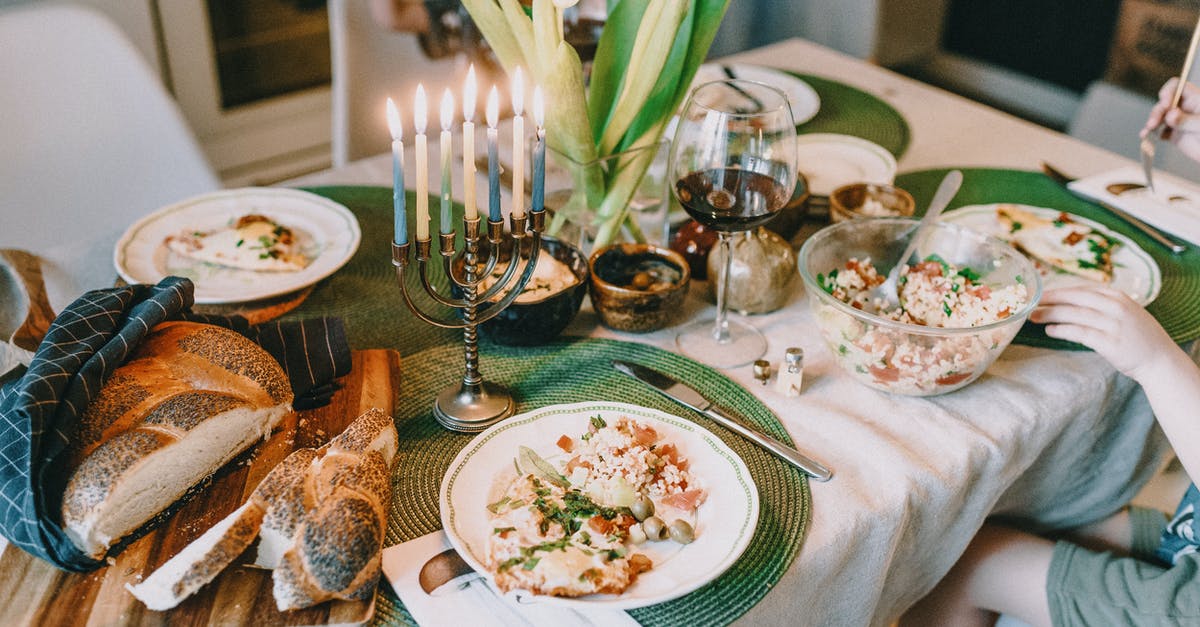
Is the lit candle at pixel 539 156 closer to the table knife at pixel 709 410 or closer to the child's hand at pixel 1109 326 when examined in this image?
the table knife at pixel 709 410

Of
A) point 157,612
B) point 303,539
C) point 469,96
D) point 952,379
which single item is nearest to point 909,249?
point 952,379

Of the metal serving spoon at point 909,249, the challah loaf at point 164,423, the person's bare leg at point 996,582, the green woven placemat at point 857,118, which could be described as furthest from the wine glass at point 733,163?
the green woven placemat at point 857,118

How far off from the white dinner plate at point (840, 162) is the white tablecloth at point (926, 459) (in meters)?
0.37

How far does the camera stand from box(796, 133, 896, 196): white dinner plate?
166cm

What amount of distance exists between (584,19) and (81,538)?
1.17 meters

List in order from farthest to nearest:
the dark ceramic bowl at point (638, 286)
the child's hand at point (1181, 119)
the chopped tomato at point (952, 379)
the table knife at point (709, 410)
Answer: the child's hand at point (1181, 119) → the dark ceramic bowl at point (638, 286) → the chopped tomato at point (952, 379) → the table knife at point (709, 410)

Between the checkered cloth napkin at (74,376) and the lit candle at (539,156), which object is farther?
the lit candle at (539,156)

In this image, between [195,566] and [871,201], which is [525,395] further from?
[871,201]

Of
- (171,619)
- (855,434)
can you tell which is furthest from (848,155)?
(171,619)

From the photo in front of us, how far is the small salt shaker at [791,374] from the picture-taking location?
115cm

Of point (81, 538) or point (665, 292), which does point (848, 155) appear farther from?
point (81, 538)

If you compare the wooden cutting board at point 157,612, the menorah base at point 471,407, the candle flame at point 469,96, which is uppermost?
the candle flame at point 469,96

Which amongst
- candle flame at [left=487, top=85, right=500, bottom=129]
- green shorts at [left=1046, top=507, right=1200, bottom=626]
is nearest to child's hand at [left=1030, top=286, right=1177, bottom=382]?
green shorts at [left=1046, top=507, right=1200, bottom=626]

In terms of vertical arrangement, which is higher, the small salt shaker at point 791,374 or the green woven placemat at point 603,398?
the small salt shaker at point 791,374
